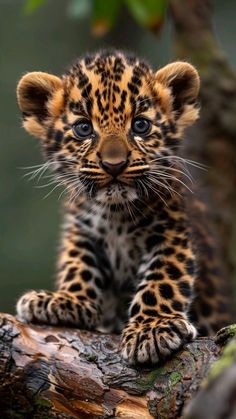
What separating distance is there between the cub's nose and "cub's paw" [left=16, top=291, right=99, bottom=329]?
1026mm

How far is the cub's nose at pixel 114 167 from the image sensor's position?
4.94 metres

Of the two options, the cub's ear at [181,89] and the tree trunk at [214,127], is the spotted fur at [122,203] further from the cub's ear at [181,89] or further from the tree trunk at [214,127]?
the tree trunk at [214,127]

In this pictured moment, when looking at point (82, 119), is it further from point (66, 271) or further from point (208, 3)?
point (208, 3)

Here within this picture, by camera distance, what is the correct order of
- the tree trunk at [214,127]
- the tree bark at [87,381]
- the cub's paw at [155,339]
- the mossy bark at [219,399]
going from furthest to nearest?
the tree trunk at [214,127]
the cub's paw at [155,339]
the tree bark at [87,381]
the mossy bark at [219,399]

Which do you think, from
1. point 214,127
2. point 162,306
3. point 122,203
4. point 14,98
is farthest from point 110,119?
point 14,98

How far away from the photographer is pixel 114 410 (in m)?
4.26

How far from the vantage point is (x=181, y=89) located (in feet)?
20.0

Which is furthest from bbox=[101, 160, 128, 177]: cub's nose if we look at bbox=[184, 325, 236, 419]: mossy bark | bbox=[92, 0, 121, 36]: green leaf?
bbox=[184, 325, 236, 419]: mossy bark

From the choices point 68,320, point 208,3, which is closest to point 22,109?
point 68,320

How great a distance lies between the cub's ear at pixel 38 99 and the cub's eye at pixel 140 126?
2.45 ft

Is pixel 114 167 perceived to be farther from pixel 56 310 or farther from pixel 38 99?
pixel 38 99

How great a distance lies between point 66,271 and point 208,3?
4327mm

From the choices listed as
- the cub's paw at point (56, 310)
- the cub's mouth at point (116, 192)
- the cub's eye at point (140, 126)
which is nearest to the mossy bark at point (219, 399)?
the cub's mouth at point (116, 192)

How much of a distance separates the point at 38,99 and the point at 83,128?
767 mm
